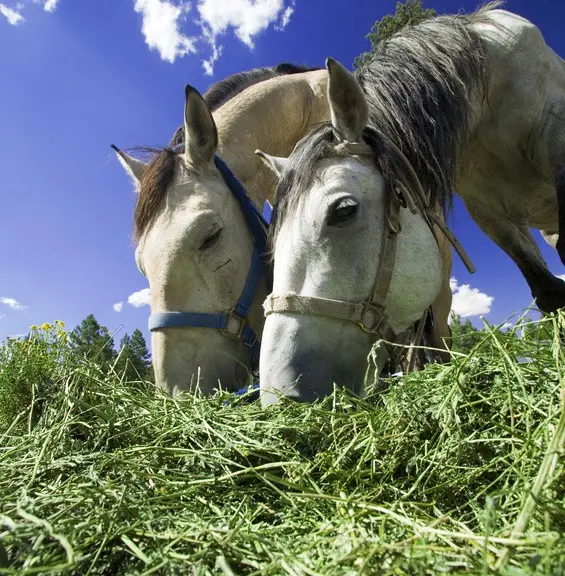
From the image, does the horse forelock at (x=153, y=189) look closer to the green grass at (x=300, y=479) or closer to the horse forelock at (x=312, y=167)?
the horse forelock at (x=312, y=167)

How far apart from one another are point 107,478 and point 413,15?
12.5 metres

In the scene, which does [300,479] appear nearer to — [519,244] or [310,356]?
[310,356]

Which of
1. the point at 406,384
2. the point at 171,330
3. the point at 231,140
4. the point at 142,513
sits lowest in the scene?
the point at 142,513

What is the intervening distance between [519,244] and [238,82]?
3.09 meters

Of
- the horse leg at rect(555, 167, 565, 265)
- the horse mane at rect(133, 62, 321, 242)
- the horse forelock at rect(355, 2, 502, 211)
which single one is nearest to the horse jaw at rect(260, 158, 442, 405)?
the horse forelock at rect(355, 2, 502, 211)

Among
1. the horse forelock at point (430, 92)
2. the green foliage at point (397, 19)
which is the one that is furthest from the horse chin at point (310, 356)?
the green foliage at point (397, 19)

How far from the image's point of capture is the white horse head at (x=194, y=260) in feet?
8.74

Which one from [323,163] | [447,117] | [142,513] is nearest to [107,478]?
[142,513]

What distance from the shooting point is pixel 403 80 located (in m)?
2.62

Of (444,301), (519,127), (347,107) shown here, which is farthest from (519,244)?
(347,107)

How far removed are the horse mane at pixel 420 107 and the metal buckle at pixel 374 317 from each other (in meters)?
0.61

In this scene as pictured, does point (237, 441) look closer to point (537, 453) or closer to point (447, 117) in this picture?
point (537, 453)

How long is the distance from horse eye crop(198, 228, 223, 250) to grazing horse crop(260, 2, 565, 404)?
607 mm

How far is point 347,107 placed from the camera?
222 cm
